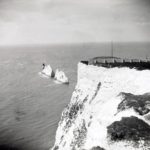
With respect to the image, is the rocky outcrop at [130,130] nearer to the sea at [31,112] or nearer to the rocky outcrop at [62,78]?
the sea at [31,112]

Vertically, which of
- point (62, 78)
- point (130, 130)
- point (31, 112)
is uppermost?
point (62, 78)

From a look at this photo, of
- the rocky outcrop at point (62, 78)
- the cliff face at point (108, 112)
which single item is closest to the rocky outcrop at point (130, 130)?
the cliff face at point (108, 112)

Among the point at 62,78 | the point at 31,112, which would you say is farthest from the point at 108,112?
the point at 62,78

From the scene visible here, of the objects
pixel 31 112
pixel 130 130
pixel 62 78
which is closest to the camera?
pixel 130 130

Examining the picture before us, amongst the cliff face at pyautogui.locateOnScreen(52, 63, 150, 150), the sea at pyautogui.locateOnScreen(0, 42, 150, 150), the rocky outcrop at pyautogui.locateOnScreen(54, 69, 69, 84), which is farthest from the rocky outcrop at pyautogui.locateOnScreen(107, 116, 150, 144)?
the rocky outcrop at pyautogui.locateOnScreen(54, 69, 69, 84)

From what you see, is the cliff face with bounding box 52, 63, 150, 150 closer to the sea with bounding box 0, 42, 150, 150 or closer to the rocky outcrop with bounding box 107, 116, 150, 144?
the rocky outcrop with bounding box 107, 116, 150, 144

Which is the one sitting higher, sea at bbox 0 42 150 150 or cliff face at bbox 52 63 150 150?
cliff face at bbox 52 63 150 150

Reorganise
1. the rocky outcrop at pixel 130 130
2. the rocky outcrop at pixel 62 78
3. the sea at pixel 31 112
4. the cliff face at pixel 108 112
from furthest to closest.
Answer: the rocky outcrop at pixel 62 78, the sea at pixel 31 112, the cliff face at pixel 108 112, the rocky outcrop at pixel 130 130

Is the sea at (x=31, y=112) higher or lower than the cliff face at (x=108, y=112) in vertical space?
lower

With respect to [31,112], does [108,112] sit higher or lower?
higher

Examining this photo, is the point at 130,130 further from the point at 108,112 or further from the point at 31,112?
the point at 31,112
